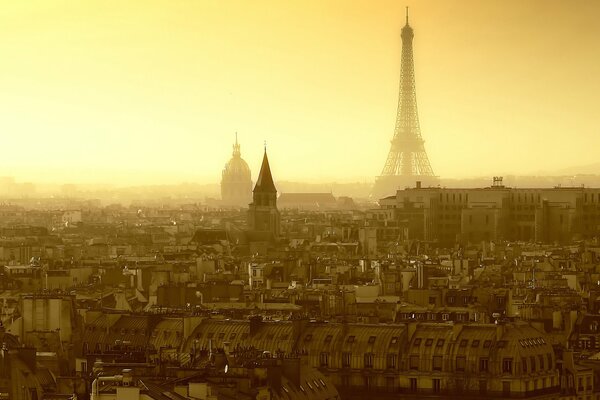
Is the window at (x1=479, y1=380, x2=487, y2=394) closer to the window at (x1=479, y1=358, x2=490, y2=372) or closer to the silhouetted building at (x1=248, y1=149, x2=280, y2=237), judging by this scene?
the window at (x1=479, y1=358, x2=490, y2=372)

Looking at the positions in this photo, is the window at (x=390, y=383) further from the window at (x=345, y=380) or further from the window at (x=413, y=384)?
the window at (x=345, y=380)

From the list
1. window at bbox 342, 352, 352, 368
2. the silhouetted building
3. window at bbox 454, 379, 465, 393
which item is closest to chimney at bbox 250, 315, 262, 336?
window at bbox 342, 352, 352, 368

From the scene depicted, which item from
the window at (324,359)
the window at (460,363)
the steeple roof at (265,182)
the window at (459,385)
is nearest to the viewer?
the window at (459,385)

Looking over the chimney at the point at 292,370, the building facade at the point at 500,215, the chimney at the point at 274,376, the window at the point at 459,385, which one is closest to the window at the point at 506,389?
the window at the point at 459,385

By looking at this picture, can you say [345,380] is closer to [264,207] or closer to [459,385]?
[459,385]

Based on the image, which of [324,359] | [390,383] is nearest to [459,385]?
[390,383]

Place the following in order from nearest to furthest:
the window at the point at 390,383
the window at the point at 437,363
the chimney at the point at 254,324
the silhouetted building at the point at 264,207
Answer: the window at the point at 437,363 → the window at the point at 390,383 → the chimney at the point at 254,324 → the silhouetted building at the point at 264,207

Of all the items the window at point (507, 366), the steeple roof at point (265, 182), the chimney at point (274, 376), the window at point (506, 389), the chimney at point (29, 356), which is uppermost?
the steeple roof at point (265, 182)
